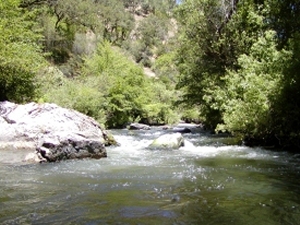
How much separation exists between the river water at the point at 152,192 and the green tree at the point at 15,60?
8.93 m

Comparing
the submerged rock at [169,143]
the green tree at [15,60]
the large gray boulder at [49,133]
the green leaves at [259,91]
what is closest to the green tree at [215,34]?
the green leaves at [259,91]

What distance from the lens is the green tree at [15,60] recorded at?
53.9 ft

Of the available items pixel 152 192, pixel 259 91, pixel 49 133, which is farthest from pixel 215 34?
pixel 152 192

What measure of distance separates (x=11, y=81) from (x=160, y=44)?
65.1 m

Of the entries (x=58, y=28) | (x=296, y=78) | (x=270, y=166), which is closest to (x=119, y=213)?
(x=270, y=166)

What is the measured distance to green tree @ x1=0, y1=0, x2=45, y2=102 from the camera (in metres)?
16.4

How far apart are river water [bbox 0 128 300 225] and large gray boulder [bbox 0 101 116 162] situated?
0.57m

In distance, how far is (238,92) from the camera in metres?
16.2

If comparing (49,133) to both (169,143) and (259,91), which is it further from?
(259,91)

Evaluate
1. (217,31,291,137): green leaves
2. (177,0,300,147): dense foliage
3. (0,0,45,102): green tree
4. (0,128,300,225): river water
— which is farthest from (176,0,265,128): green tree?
(0,128,300,225): river water

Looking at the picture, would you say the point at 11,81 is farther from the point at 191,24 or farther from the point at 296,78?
the point at 296,78

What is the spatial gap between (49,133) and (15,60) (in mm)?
7214

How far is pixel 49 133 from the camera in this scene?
10.8 meters

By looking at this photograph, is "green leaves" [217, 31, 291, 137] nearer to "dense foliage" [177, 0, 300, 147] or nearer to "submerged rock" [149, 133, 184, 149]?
"dense foliage" [177, 0, 300, 147]
